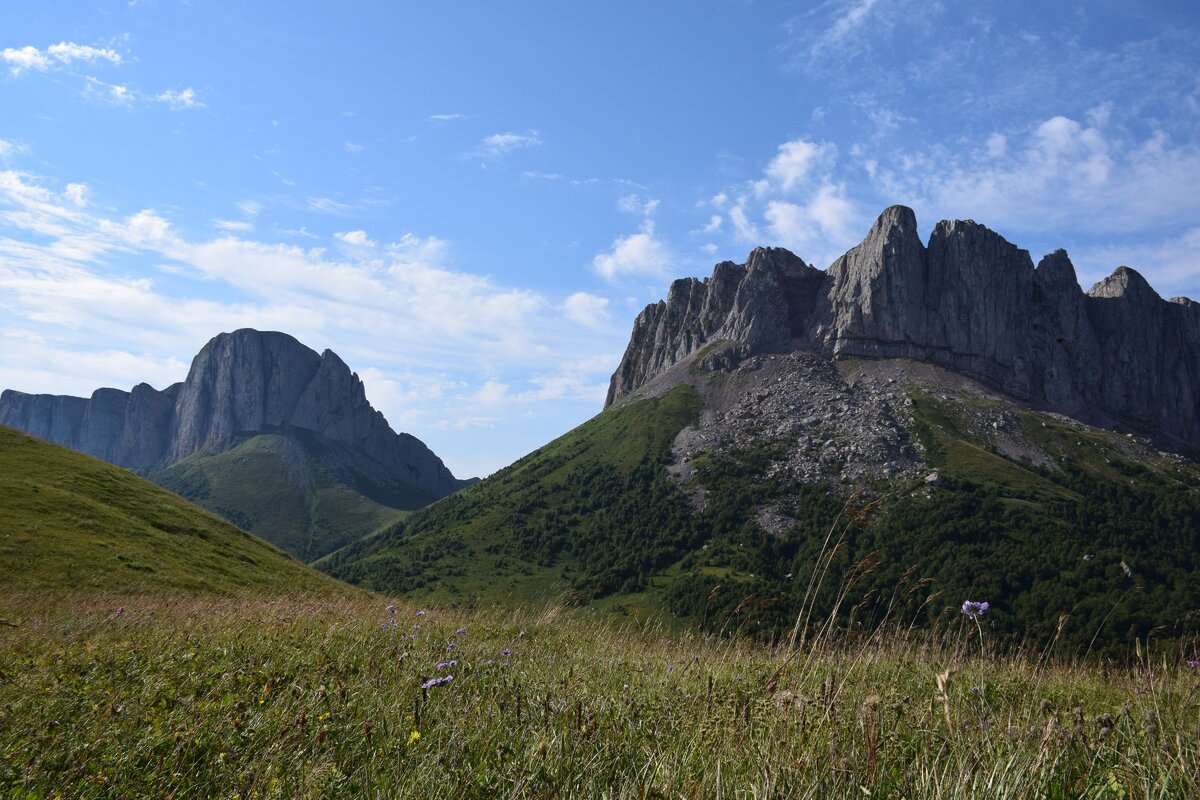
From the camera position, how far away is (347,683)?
21.5 ft

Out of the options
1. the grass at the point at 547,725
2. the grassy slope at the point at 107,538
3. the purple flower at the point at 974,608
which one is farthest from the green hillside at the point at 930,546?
the purple flower at the point at 974,608

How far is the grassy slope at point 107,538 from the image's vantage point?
37.2 m

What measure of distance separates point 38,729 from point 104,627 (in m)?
6.79

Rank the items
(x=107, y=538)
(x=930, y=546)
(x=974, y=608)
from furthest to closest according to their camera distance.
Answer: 1. (x=930, y=546)
2. (x=107, y=538)
3. (x=974, y=608)

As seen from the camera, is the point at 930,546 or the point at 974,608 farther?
the point at 930,546

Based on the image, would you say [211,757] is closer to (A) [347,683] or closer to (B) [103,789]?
(B) [103,789]

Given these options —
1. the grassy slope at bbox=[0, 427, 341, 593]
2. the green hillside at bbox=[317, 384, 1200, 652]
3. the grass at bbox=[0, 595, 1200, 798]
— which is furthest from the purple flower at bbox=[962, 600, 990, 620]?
the green hillside at bbox=[317, 384, 1200, 652]

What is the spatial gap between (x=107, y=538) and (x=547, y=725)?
54197 mm

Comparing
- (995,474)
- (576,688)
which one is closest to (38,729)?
(576,688)

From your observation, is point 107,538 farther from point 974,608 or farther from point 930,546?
point 930,546

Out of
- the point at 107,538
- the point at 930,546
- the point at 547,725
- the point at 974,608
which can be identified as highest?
the point at 974,608

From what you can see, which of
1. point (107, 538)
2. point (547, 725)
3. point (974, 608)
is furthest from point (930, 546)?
point (547, 725)

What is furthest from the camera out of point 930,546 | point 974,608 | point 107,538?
point 930,546

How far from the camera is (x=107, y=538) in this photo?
46281mm
